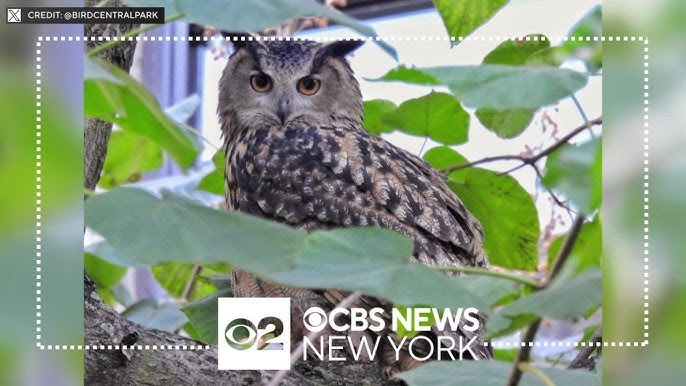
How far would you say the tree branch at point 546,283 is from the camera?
61 cm

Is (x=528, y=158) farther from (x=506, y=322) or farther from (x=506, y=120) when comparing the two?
(x=506, y=322)

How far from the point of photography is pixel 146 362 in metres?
0.92

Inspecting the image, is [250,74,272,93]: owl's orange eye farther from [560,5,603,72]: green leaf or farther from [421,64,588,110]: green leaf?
[421,64,588,110]: green leaf

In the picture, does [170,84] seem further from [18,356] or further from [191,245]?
[191,245]

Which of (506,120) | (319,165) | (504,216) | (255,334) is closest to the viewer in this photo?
(255,334)

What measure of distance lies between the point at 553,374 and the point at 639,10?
13.5 inches

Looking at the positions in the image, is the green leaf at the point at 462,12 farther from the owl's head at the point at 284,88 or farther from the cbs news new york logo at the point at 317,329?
the owl's head at the point at 284,88

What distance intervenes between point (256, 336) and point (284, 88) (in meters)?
0.58

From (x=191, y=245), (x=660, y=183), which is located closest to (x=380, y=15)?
(x=660, y=183)

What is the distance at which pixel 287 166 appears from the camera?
1266 mm

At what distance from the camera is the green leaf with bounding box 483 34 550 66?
953 mm

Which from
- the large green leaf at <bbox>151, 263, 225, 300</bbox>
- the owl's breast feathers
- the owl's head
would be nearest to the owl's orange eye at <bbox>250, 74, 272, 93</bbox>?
the owl's head

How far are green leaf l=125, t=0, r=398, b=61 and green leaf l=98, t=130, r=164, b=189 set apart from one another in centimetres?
59

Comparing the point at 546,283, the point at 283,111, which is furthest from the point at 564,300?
the point at 283,111
